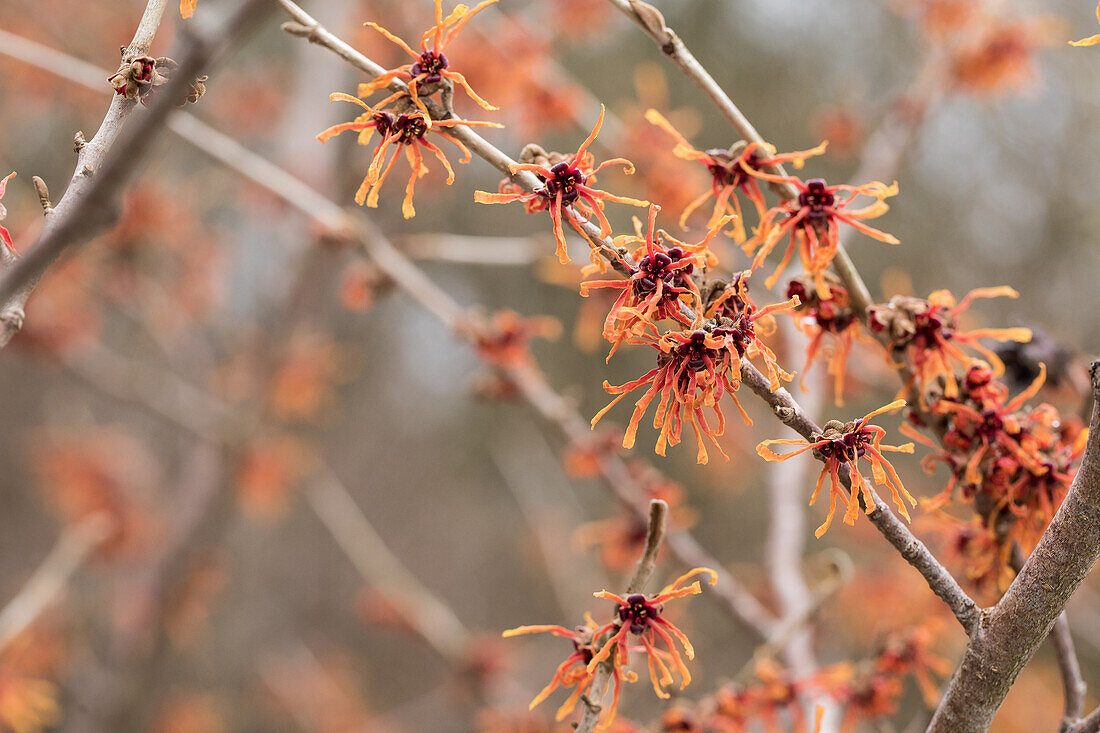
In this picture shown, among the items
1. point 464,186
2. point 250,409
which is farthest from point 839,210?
point 464,186

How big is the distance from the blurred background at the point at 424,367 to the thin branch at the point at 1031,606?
0.67 feet

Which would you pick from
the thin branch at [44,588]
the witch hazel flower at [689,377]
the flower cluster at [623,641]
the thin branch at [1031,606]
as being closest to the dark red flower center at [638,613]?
the flower cluster at [623,641]

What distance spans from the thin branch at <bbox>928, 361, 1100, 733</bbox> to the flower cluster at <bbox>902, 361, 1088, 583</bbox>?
104mm

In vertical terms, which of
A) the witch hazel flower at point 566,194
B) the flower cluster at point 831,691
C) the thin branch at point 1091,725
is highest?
the witch hazel flower at point 566,194

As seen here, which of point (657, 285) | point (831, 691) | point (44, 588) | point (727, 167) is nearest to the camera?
point (657, 285)

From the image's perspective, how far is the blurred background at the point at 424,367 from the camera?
1.57m

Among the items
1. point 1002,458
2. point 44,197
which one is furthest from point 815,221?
point 44,197

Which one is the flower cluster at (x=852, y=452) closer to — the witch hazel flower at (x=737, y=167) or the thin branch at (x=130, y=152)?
the witch hazel flower at (x=737, y=167)

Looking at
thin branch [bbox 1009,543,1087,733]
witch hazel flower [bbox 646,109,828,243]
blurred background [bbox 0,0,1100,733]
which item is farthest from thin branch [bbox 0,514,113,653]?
thin branch [bbox 1009,543,1087,733]

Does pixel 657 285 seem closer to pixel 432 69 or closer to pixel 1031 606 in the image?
pixel 432 69

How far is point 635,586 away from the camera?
60 centimetres

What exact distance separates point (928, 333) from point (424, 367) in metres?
3.58

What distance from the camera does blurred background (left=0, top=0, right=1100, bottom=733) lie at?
1573 millimetres

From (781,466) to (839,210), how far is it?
3.57 ft
